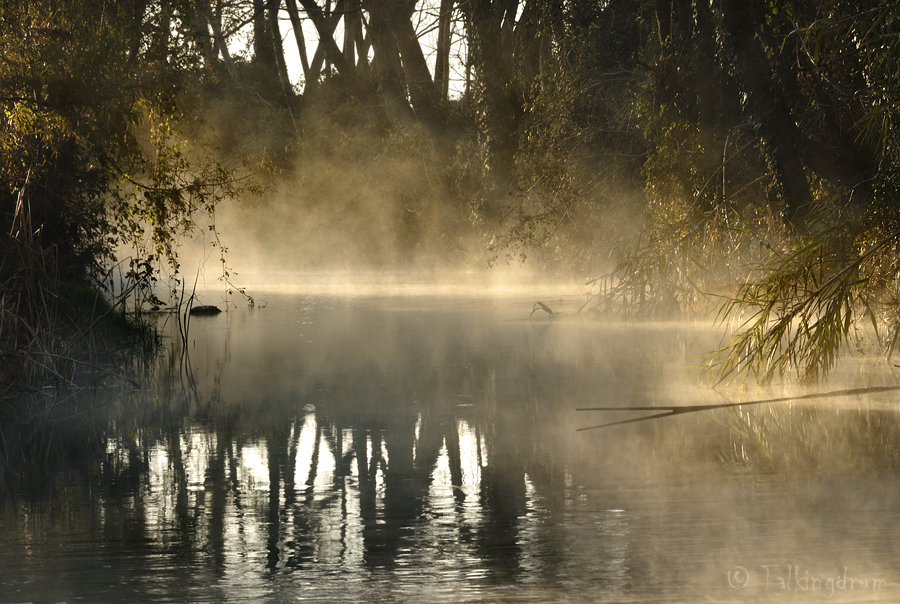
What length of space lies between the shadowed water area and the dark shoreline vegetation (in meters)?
0.93

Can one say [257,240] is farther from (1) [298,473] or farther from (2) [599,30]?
(1) [298,473]

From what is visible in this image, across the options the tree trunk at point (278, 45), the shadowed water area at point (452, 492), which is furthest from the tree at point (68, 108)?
the tree trunk at point (278, 45)

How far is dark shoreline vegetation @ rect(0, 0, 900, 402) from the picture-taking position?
8.34 meters

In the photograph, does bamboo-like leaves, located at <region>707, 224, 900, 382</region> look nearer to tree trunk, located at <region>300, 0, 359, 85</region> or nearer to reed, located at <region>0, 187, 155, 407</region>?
reed, located at <region>0, 187, 155, 407</region>

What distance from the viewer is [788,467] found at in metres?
6.43

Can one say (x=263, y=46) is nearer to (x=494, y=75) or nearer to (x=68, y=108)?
(x=494, y=75)

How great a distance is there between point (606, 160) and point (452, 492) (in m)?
12.8

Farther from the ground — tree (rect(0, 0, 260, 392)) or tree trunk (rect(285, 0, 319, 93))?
tree trunk (rect(285, 0, 319, 93))

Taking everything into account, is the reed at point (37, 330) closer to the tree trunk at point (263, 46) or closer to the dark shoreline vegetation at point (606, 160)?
the dark shoreline vegetation at point (606, 160)

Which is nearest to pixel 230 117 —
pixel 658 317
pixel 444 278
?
pixel 444 278

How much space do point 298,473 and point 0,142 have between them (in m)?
5.08

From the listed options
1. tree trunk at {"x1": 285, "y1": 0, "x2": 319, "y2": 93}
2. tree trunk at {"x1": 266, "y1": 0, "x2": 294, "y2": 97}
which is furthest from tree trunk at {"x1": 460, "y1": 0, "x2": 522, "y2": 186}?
tree trunk at {"x1": 285, "y1": 0, "x2": 319, "y2": 93}

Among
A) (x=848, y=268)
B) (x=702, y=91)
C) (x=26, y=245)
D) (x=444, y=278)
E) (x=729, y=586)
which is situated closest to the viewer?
(x=729, y=586)

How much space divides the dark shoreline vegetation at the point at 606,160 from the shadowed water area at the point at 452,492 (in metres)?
0.93
